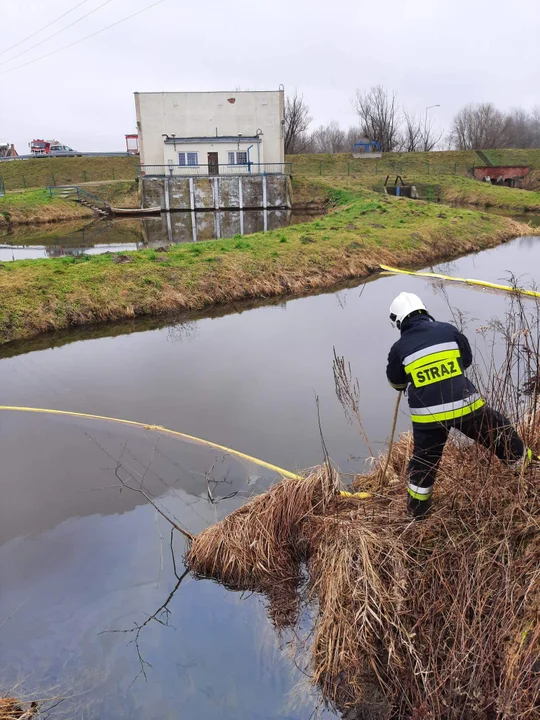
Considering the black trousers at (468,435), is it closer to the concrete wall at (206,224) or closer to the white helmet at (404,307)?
the white helmet at (404,307)

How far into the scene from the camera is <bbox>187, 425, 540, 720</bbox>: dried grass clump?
3311 mm

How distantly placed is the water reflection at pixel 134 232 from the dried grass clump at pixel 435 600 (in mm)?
16630

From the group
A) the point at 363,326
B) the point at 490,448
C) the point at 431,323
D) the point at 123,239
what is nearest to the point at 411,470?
the point at 490,448

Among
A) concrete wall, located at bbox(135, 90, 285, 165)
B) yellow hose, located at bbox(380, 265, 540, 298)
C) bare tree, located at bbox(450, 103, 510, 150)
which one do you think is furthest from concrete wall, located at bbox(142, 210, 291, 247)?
bare tree, located at bbox(450, 103, 510, 150)

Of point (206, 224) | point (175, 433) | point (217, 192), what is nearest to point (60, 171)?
point (217, 192)

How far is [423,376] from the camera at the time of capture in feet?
14.0

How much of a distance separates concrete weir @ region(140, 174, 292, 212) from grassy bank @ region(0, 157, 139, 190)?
38.0ft

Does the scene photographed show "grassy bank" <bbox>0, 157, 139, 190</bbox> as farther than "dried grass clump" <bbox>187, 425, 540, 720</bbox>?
Yes

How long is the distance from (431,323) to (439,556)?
1.82 metres

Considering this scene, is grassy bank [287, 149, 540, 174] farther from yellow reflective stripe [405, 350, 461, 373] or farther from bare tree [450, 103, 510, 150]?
yellow reflective stripe [405, 350, 461, 373]

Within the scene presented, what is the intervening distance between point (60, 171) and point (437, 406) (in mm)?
46573

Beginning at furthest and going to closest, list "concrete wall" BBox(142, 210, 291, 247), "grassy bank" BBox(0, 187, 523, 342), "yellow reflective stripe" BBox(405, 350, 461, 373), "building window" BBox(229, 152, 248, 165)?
"building window" BBox(229, 152, 248, 165) → "concrete wall" BBox(142, 210, 291, 247) → "grassy bank" BBox(0, 187, 523, 342) → "yellow reflective stripe" BBox(405, 350, 461, 373)

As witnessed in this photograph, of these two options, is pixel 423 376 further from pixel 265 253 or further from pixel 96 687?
pixel 265 253

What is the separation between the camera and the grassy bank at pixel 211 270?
39.9 ft
